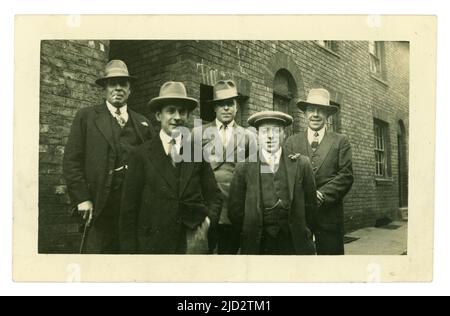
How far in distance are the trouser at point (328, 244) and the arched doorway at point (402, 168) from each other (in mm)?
816

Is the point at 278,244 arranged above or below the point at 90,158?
below

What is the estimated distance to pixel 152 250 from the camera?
400 centimetres

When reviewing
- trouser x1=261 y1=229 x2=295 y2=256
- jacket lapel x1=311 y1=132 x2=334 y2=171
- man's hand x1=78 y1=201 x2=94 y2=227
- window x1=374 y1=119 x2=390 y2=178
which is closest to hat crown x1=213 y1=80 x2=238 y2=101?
jacket lapel x1=311 y1=132 x2=334 y2=171

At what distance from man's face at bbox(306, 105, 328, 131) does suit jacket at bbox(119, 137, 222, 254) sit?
129cm

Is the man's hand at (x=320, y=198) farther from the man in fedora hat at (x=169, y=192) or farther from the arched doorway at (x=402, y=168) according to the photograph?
the man in fedora hat at (x=169, y=192)

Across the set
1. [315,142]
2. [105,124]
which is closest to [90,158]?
[105,124]

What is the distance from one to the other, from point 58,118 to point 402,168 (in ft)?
11.8

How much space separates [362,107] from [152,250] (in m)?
2.84

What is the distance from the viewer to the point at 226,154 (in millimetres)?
4105

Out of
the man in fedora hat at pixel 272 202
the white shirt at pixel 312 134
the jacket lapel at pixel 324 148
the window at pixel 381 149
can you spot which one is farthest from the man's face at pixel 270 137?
the window at pixel 381 149

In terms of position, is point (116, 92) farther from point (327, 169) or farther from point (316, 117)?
point (327, 169)

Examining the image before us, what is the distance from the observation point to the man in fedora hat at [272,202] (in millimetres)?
4047

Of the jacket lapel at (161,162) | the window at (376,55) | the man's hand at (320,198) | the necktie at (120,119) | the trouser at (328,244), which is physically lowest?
the trouser at (328,244)

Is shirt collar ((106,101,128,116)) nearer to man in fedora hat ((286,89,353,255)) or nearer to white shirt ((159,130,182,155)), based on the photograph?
white shirt ((159,130,182,155))
